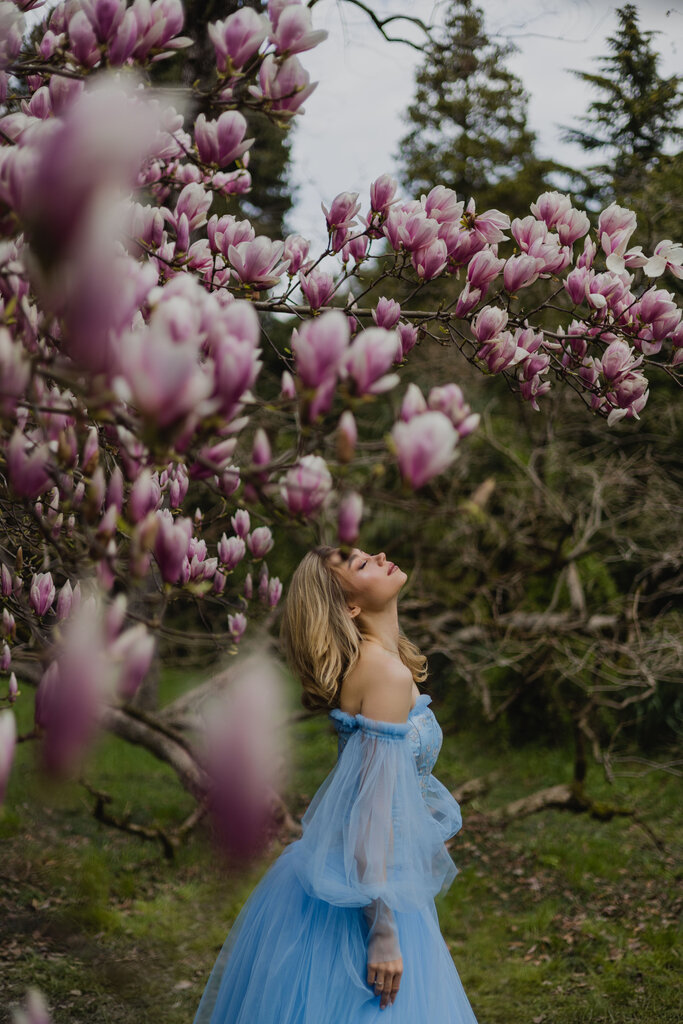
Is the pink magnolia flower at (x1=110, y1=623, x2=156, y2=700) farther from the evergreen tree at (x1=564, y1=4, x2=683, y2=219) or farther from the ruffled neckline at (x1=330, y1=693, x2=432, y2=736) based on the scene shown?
the evergreen tree at (x1=564, y1=4, x2=683, y2=219)

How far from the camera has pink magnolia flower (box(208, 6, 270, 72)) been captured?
121 centimetres

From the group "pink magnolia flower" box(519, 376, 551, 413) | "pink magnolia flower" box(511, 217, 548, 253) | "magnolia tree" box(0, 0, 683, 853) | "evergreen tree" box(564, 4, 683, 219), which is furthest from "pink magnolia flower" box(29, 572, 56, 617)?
"evergreen tree" box(564, 4, 683, 219)

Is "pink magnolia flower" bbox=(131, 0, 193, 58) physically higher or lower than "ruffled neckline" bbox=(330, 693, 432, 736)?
higher

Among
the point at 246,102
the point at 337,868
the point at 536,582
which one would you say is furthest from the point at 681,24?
the point at 536,582

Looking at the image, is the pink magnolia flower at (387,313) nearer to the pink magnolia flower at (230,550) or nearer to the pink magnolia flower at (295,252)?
the pink magnolia flower at (295,252)

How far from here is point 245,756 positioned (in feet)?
1.77

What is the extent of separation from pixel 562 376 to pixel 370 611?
27.5 inches

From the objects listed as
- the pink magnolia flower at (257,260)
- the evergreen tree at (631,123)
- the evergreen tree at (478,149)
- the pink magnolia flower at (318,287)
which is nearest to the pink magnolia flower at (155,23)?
the pink magnolia flower at (257,260)

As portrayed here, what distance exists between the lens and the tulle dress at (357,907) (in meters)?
1.62

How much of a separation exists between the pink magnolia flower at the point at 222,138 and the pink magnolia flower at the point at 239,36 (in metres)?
0.15

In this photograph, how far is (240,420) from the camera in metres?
1.00

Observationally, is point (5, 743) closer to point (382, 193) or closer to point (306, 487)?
point (306, 487)

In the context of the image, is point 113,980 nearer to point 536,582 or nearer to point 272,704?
point 272,704

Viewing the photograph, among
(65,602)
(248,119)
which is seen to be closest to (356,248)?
(65,602)
